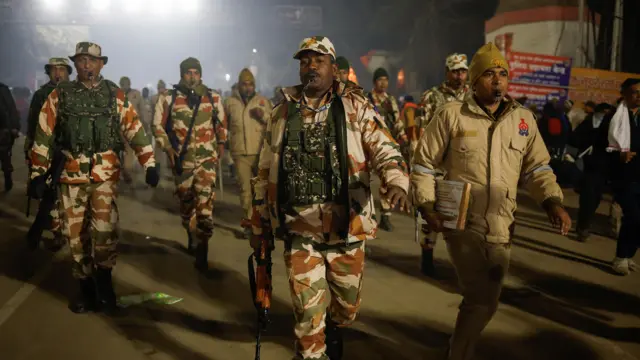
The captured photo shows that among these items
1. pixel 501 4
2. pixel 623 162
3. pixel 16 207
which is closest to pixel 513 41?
pixel 501 4

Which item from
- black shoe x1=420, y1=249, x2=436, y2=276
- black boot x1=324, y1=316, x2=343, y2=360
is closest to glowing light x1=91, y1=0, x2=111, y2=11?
black shoe x1=420, y1=249, x2=436, y2=276

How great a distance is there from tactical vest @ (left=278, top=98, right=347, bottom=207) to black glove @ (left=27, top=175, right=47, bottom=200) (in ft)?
8.80

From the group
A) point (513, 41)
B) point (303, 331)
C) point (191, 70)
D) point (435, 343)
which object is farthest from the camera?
point (513, 41)

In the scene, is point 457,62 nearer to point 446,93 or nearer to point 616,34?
point 446,93

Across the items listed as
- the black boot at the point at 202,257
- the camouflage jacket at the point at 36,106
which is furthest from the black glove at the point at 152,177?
the camouflage jacket at the point at 36,106

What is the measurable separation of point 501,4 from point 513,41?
198 centimetres

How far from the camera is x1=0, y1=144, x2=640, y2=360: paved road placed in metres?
4.61

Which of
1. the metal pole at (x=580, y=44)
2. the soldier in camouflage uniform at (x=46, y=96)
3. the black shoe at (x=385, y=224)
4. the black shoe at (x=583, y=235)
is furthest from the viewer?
the metal pole at (x=580, y=44)

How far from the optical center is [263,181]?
385 centimetres

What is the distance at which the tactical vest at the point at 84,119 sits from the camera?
5.16 metres

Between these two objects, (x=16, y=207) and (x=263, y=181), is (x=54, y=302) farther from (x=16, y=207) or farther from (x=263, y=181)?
(x=16, y=207)

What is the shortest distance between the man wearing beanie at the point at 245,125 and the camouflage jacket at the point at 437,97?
2.62 m

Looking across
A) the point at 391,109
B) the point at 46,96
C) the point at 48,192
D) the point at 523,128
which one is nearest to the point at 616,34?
the point at 391,109

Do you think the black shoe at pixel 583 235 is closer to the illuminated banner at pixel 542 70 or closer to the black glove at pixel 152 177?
the black glove at pixel 152 177
